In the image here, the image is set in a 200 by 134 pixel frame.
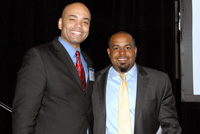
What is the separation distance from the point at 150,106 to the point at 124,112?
27 centimetres

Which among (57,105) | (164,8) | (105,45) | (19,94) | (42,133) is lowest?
(42,133)

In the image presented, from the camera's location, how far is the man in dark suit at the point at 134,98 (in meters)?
1.82

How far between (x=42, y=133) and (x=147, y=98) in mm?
1025

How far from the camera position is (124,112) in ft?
5.91

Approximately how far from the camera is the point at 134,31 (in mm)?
2957

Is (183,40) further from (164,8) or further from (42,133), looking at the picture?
(42,133)

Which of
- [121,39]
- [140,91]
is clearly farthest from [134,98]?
[121,39]

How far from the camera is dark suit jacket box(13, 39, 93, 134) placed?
4.27 feet

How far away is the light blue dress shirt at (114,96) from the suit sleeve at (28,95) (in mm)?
741

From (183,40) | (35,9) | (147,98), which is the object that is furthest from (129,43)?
(35,9)

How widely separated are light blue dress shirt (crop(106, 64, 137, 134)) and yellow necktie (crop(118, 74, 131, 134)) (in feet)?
0.16

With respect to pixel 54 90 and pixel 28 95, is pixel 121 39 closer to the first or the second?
pixel 54 90

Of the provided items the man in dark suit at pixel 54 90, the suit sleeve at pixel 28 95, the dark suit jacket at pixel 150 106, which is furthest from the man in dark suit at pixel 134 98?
the suit sleeve at pixel 28 95

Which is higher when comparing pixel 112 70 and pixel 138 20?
pixel 138 20
